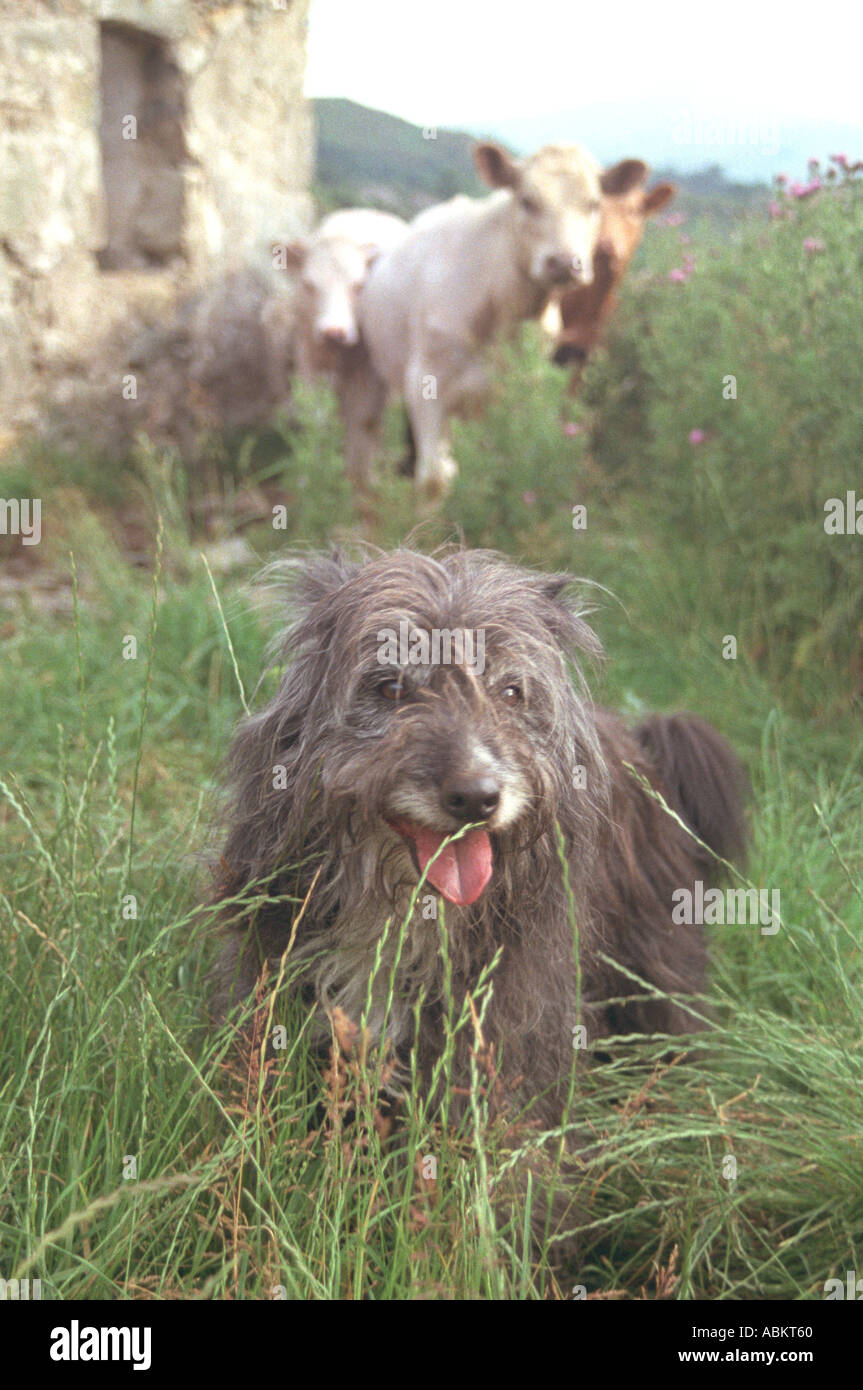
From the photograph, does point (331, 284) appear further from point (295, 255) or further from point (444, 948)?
point (444, 948)

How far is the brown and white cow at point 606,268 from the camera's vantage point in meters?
6.68

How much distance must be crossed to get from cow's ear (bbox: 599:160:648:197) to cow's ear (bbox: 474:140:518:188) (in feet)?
1.91

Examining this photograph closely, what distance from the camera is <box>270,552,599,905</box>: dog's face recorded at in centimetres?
215

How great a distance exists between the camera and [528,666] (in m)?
2.38

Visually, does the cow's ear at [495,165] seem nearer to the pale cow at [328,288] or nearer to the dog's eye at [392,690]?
the pale cow at [328,288]

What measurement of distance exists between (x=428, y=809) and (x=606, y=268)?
220 inches

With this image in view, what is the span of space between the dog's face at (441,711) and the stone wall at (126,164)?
5.93 m

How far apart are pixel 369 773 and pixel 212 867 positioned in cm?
68

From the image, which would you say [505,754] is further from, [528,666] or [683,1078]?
[683,1078]

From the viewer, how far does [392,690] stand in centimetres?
231

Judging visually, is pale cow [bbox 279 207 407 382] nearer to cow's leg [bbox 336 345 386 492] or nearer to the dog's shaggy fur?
cow's leg [bbox 336 345 386 492]

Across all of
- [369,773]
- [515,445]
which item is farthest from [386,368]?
[369,773]

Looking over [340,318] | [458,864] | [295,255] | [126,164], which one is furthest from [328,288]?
[458,864]

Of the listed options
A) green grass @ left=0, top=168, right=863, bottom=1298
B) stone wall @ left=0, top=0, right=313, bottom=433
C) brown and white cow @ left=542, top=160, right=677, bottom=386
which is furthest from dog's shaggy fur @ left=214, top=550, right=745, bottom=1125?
stone wall @ left=0, top=0, right=313, bottom=433
